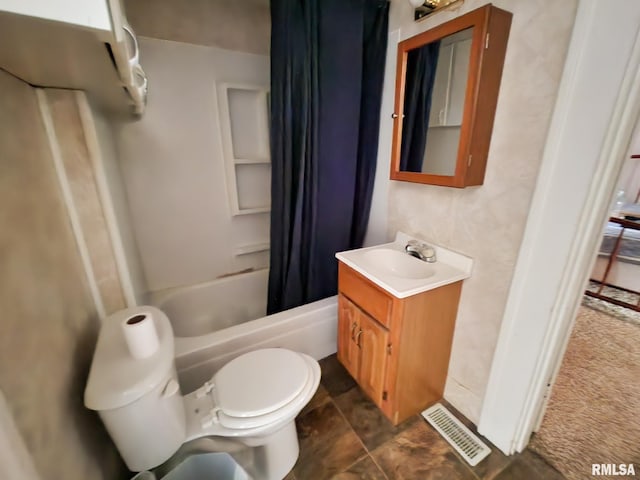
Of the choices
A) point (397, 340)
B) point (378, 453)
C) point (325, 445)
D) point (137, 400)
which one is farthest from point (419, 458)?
point (137, 400)

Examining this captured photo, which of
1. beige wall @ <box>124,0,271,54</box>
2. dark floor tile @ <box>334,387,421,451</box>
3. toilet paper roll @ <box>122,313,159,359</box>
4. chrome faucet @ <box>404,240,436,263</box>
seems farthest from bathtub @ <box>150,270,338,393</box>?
beige wall @ <box>124,0,271,54</box>

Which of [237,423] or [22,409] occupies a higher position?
[22,409]

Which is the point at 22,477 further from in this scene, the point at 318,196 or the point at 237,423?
the point at 318,196

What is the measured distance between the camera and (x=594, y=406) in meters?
1.44

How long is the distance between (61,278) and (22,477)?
513mm

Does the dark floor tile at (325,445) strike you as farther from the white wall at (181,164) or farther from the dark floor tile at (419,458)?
the white wall at (181,164)

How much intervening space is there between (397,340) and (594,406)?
1264 millimetres

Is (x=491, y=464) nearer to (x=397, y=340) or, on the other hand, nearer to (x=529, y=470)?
(x=529, y=470)

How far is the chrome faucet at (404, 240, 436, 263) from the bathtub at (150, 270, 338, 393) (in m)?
0.56

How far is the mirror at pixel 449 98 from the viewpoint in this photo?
976mm

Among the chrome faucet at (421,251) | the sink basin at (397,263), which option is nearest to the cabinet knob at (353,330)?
the sink basin at (397,263)

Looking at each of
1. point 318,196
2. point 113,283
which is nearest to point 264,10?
point 318,196

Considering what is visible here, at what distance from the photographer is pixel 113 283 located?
1117mm

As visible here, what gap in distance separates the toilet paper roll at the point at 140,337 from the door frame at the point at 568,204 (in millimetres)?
1316
